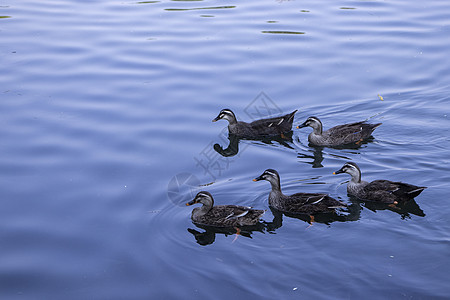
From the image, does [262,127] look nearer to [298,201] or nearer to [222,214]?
[298,201]

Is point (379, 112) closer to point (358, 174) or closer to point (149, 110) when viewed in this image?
point (358, 174)

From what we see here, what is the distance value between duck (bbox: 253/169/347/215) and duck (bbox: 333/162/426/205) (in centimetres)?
76

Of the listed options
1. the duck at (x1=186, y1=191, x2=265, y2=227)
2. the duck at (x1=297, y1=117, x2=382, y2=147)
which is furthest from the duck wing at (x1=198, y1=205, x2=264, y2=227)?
the duck at (x1=297, y1=117, x2=382, y2=147)

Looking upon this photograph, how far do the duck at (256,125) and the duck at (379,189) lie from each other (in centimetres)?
311

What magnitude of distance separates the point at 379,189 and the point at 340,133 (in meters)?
3.20

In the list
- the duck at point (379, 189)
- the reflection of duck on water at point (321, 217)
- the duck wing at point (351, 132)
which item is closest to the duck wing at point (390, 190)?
the duck at point (379, 189)

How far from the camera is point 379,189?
12141 mm

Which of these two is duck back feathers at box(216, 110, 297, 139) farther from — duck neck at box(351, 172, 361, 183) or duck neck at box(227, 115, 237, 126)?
duck neck at box(351, 172, 361, 183)

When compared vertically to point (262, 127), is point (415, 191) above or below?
A: above

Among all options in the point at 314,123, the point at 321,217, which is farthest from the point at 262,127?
the point at 321,217

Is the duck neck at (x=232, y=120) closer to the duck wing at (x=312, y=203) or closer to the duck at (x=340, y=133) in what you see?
the duck at (x=340, y=133)

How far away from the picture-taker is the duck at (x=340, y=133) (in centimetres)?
1496

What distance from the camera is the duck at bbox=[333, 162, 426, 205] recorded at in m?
11.8

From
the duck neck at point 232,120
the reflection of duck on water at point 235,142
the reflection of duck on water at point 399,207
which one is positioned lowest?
the reflection of duck on water at point 235,142
